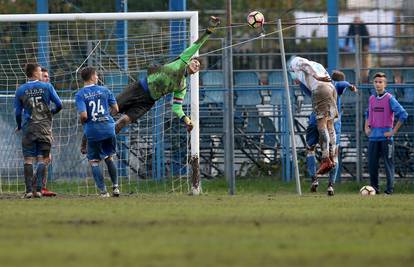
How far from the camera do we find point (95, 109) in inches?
701

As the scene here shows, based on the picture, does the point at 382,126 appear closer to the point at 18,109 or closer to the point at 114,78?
the point at 114,78

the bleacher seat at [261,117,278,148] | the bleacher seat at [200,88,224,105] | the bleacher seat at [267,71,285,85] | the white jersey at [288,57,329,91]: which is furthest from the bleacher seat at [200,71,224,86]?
the white jersey at [288,57,329,91]

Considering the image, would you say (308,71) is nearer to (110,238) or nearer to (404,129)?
(404,129)

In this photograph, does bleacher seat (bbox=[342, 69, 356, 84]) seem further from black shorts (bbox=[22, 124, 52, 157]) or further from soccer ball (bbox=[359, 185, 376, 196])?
black shorts (bbox=[22, 124, 52, 157])

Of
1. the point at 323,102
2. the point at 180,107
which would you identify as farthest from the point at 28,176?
the point at 323,102

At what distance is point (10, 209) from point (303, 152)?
9738 millimetres

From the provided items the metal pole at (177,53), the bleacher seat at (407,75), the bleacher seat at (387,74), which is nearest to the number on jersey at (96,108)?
the metal pole at (177,53)

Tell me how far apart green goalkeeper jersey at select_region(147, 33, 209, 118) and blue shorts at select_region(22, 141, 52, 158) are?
73.6 inches

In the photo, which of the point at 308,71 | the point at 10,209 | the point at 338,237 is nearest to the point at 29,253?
the point at 338,237

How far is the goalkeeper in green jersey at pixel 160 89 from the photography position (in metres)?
18.8

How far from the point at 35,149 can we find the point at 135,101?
5.84 ft

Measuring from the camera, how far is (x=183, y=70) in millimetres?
18828

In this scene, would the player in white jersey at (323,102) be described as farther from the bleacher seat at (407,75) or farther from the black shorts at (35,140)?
the bleacher seat at (407,75)

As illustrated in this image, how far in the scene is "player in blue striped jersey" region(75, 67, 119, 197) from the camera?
17.8 metres
